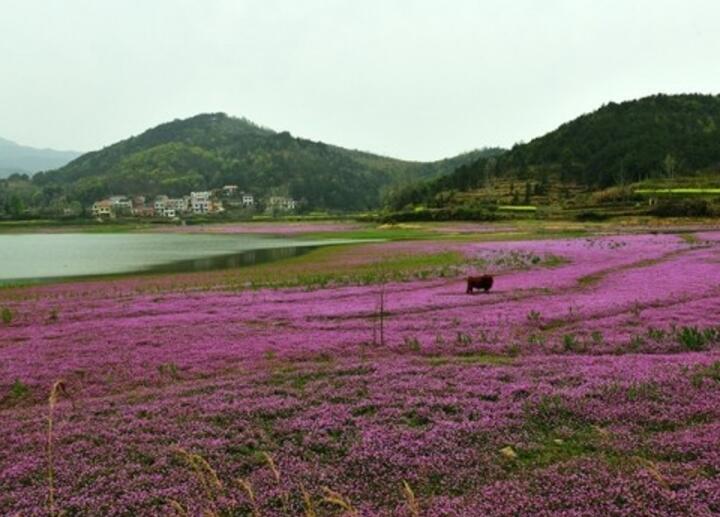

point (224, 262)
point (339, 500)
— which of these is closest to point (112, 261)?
point (224, 262)

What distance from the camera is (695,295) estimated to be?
25062 millimetres

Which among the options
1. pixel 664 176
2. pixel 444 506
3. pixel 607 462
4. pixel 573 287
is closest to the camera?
pixel 444 506

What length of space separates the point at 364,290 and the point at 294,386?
19528 millimetres

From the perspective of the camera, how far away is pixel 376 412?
11.8 m

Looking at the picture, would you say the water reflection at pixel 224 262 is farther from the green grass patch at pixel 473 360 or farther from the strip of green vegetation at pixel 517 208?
the strip of green vegetation at pixel 517 208

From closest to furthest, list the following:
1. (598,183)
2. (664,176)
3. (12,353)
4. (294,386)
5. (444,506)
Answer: (444,506) → (294,386) → (12,353) → (664,176) → (598,183)

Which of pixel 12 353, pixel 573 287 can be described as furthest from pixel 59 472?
pixel 573 287

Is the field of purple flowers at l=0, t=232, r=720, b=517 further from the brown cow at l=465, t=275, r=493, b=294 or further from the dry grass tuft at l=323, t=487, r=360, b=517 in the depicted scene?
the brown cow at l=465, t=275, r=493, b=294

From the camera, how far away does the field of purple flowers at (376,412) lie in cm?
830

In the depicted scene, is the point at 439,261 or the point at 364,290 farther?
the point at 439,261

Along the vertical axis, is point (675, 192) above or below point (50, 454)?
above

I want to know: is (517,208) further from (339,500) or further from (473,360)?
(339,500)

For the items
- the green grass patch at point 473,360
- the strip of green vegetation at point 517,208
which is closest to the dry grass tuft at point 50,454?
→ the green grass patch at point 473,360

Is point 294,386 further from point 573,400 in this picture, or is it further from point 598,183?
point 598,183
